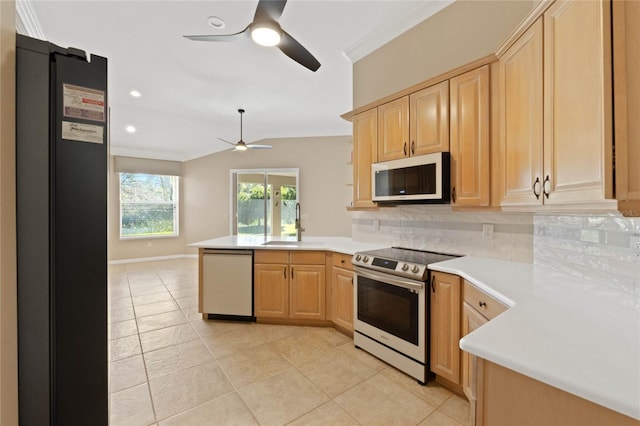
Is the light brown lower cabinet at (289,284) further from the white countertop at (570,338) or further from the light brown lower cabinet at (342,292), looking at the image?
the white countertop at (570,338)

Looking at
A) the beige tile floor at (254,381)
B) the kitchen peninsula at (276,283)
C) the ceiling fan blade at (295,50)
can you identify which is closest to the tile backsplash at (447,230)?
the kitchen peninsula at (276,283)

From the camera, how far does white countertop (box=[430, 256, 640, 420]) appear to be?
71cm

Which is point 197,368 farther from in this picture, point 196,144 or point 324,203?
point 196,144

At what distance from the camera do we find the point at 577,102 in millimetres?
1188

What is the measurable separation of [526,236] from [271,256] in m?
2.34

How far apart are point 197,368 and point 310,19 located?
3297 mm

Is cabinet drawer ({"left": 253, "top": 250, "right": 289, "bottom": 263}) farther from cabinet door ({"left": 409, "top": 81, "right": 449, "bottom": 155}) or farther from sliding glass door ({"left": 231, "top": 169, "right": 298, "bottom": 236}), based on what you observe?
sliding glass door ({"left": 231, "top": 169, "right": 298, "bottom": 236})

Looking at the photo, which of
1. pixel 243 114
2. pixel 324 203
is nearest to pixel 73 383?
pixel 243 114

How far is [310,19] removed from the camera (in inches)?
102

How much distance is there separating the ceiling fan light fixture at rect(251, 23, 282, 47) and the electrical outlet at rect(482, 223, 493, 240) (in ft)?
7.29

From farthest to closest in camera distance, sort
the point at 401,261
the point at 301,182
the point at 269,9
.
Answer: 1. the point at 301,182
2. the point at 401,261
3. the point at 269,9

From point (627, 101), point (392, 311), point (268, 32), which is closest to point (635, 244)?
point (627, 101)

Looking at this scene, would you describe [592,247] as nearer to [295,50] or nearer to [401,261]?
[401,261]

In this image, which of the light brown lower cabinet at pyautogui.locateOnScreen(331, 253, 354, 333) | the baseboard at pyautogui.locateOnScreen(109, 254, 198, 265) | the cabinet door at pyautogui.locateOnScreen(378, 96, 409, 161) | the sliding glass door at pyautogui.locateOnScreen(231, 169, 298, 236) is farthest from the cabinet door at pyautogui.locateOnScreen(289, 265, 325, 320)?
the baseboard at pyautogui.locateOnScreen(109, 254, 198, 265)
